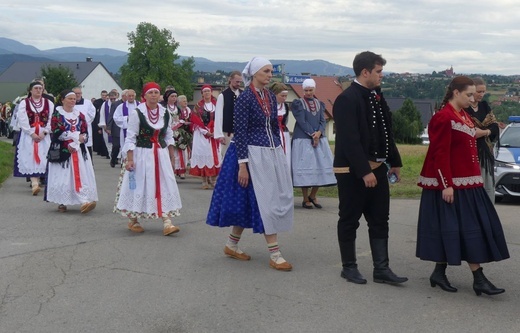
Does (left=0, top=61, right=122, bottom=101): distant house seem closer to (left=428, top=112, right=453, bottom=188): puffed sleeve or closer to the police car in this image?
the police car

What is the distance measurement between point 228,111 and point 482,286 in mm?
4387

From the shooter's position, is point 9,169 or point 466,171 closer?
point 466,171

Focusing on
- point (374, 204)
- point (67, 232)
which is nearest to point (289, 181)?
point (374, 204)

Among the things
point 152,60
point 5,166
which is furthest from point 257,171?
point 152,60

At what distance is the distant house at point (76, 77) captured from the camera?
113375 millimetres

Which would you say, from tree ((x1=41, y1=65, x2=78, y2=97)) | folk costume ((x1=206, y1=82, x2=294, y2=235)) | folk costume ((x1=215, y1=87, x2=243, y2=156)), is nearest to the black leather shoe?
folk costume ((x1=206, y1=82, x2=294, y2=235))

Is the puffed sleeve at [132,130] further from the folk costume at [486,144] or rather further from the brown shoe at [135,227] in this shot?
the folk costume at [486,144]

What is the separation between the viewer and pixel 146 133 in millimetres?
9273

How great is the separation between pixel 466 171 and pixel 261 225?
2057 millimetres

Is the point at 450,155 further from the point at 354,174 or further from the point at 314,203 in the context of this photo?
the point at 314,203

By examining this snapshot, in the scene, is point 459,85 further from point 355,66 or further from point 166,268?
point 166,268

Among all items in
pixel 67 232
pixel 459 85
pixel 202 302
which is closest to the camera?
pixel 202 302

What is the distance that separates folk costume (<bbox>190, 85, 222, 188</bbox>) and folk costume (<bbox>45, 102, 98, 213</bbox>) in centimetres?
412

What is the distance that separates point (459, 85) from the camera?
6594mm
